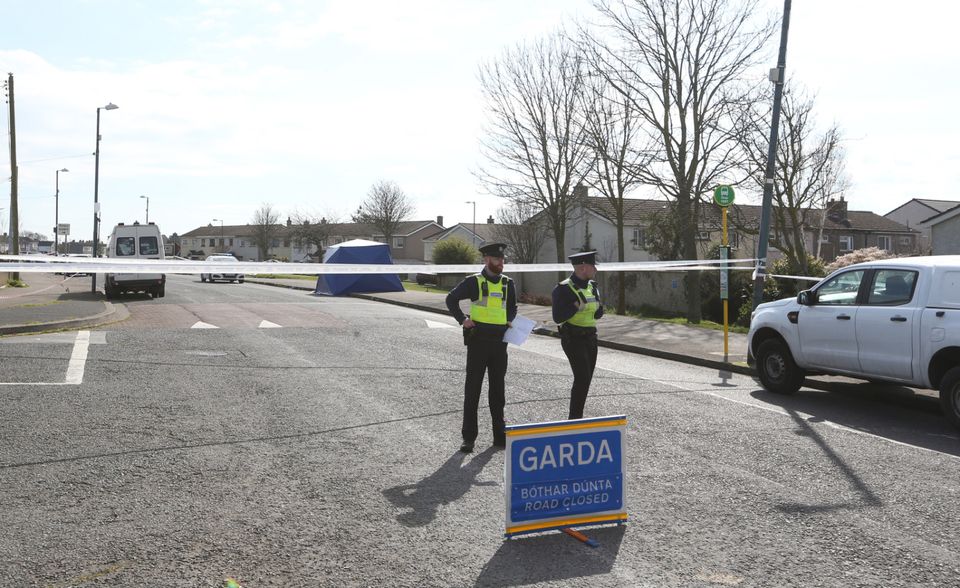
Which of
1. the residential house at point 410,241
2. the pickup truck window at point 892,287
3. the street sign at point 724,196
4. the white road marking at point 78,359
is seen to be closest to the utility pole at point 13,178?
the white road marking at point 78,359

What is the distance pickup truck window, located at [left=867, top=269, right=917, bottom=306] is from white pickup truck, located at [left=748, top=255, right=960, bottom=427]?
0.4 inches

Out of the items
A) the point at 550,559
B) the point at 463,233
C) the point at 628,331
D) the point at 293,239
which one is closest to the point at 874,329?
the point at 550,559

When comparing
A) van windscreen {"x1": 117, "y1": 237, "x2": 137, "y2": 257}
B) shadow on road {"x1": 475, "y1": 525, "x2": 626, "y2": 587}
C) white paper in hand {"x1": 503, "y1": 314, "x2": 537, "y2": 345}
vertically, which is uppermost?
van windscreen {"x1": 117, "y1": 237, "x2": 137, "y2": 257}

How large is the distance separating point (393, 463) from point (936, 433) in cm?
575

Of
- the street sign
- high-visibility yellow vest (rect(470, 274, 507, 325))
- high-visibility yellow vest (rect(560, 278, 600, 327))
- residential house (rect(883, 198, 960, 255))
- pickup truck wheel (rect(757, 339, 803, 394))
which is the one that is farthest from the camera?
residential house (rect(883, 198, 960, 255))

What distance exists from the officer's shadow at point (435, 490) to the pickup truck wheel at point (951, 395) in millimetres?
5041

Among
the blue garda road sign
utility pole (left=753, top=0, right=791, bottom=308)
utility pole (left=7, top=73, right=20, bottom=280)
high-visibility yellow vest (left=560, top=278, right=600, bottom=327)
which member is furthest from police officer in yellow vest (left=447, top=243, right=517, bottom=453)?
utility pole (left=7, top=73, right=20, bottom=280)

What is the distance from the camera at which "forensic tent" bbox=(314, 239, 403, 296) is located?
107 feet

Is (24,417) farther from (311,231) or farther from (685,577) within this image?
(311,231)

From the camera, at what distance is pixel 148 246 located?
29.1 m

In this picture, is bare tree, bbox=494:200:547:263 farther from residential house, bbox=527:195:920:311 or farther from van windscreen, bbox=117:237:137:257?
van windscreen, bbox=117:237:137:257

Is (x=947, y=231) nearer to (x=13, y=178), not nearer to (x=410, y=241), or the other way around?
(x=13, y=178)

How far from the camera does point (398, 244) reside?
10025 centimetres

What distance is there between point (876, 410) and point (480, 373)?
5.46 m
